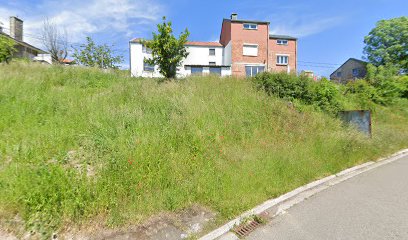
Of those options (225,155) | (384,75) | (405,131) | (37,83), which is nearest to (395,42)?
(384,75)

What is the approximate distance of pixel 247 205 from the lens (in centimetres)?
355

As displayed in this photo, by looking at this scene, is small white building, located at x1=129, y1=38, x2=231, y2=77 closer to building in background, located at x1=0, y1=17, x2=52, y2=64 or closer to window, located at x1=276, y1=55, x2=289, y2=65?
window, located at x1=276, y1=55, x2=289, y2=65

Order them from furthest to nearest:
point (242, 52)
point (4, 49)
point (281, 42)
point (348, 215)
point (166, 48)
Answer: point (281, 42) < point (242, 52) < point (166, 48) < point (4, 49) < point (348, 215)

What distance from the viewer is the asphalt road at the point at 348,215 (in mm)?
2963

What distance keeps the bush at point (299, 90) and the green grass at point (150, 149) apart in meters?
1.11

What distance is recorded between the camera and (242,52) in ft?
88.2

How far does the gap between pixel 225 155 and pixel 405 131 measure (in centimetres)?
1111

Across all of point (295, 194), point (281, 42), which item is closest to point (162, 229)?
point (295, 194)

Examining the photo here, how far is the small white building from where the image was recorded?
24984mm

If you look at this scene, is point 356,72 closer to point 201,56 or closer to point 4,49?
point 201,56

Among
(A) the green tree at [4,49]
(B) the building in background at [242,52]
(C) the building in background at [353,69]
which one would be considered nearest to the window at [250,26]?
(B) the building in background at [242,52]

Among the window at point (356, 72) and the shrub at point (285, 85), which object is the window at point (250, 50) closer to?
the shrub at point (285, 85)

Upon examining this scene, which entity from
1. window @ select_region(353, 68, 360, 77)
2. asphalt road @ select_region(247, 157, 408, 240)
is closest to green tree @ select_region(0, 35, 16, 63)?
asphalt road @ select_region(247, 157, 408, 240)

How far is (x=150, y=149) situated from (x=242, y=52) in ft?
82.6
